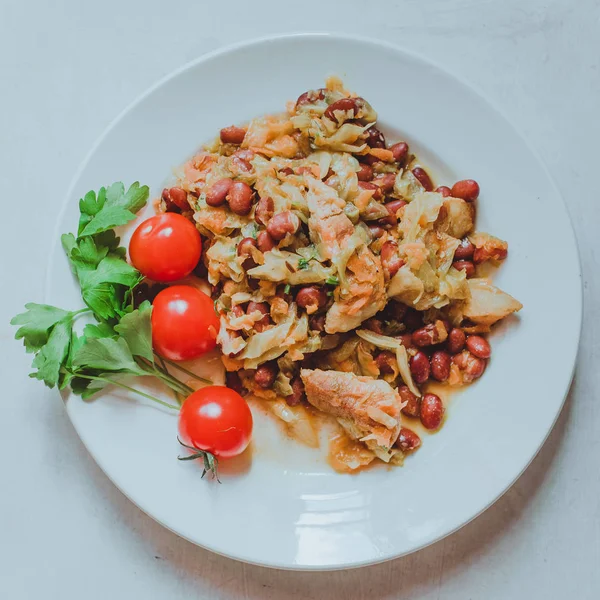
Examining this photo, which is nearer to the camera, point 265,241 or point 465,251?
point 265,241

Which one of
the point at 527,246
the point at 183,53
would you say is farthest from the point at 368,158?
the point at 183,53

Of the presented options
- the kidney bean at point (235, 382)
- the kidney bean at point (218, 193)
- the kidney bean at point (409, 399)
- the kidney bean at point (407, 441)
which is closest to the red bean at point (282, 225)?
the kidney bean at point (218, 193)

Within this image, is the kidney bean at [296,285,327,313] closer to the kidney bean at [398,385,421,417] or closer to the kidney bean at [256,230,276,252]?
the kidney bean at [256,230,276,252]

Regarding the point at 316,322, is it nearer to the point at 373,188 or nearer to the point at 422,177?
the point at 373,188

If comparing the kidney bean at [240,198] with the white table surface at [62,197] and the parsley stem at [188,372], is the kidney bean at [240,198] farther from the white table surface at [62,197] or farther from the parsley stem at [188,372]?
the parsley stem at [188,372]

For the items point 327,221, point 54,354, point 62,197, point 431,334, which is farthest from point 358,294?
point 62,197

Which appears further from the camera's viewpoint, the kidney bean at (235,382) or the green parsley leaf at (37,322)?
the kidney bean at (235,382)

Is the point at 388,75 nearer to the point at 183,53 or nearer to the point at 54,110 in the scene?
the point at 183,53
